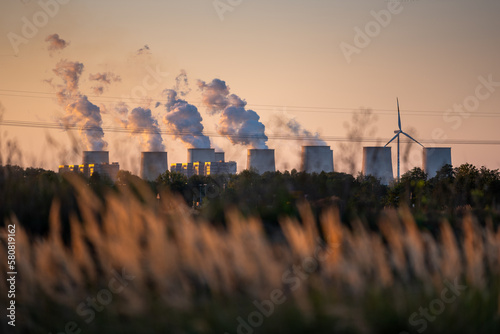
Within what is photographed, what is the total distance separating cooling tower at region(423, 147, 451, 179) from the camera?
80.4 m

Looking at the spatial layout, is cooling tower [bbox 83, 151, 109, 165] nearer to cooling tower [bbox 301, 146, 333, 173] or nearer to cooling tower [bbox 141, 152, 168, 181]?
cooling tower [bbox 141, 152, 168, 181]

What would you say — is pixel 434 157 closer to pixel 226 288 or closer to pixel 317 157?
pixel 317 157

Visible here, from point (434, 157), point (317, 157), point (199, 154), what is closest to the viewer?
point (317, 157)

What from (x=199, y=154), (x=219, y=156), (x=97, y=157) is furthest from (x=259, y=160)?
(x=219, y=156)

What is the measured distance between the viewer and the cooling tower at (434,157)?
264 ft

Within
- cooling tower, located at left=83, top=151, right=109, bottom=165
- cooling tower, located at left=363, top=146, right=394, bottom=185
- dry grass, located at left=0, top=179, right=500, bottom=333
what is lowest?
dry grass, located at left=0, top=179, right=500, bottom=333

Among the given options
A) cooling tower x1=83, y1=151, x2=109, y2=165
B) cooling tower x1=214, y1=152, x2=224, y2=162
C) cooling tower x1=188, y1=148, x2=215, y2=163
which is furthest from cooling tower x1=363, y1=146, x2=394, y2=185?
cooling tower x1=83, y1=151, x2=109, y2=165

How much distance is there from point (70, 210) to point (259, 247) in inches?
217

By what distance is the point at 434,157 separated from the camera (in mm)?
81500

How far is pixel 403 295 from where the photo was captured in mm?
6102

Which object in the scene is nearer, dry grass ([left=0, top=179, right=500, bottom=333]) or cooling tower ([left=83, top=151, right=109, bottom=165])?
dry grass ([left=0, top=179, right=500, bottom=333])

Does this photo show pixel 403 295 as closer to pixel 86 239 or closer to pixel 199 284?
pixel 199 284

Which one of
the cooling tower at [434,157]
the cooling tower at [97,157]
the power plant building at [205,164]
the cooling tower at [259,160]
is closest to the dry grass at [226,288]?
the cooling tower at [259,160]

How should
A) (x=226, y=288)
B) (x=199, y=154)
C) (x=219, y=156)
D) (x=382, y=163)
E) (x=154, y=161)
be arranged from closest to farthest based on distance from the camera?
(x=226, y=288), (x=154, y=161), (x=382, y=163), (x=199, y=154), (x=219, y=156)
